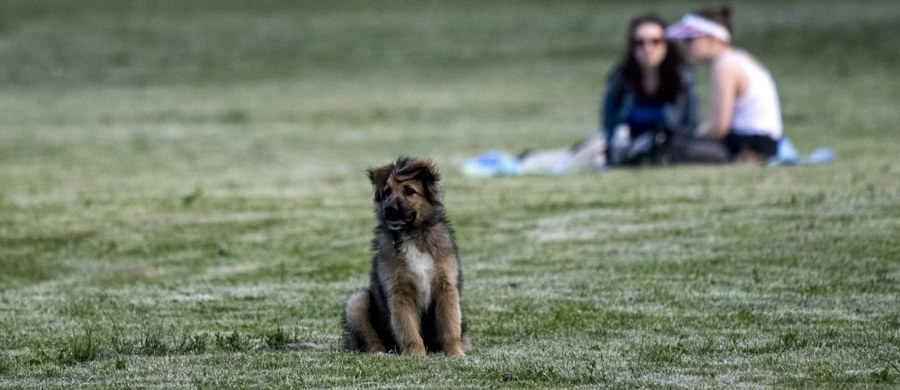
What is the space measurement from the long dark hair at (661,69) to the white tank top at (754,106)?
0.69m

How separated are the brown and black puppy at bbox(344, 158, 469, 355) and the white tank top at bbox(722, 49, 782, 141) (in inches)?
355

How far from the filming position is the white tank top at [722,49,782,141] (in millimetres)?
16344

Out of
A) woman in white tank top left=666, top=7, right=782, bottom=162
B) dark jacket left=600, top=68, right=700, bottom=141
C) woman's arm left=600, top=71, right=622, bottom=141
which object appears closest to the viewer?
woman in white tank top left=666, top=7, right=782, bottom=162

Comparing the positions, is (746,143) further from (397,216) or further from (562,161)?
(397,216)

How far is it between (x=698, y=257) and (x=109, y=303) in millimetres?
4259

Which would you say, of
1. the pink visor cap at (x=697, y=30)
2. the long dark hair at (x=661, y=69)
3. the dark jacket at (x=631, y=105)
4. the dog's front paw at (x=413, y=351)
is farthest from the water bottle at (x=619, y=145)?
the dog's front paw at (x=413, y=351)

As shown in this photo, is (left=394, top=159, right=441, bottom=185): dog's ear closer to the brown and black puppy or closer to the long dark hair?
the brown and black puppy

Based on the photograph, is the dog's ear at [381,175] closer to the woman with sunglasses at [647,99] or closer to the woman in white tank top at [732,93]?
the woman in white tank top at [732,93]

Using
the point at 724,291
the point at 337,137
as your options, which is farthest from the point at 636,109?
the point at 337,137

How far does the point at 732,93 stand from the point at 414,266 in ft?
30.1

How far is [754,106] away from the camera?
16.4 metres

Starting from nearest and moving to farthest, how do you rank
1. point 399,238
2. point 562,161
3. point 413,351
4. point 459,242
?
1. point 413,351
2. point 399,238
3. point 459,242
4. point 562,161

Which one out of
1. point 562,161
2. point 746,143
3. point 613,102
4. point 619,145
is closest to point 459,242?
point 619,145

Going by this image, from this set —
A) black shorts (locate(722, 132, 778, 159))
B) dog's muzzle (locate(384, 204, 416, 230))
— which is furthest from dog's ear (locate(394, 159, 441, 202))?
black shorts (locate(722, 132, 778, 159))
